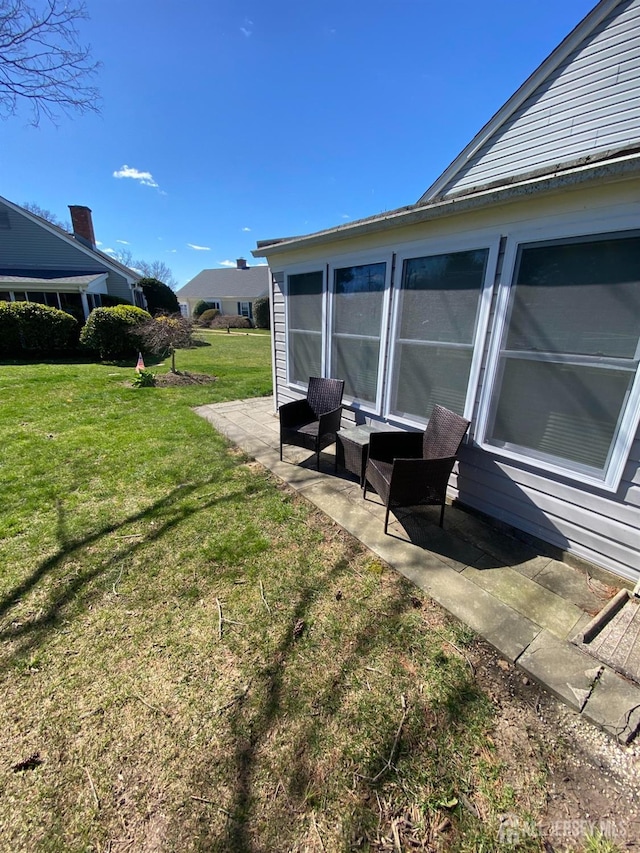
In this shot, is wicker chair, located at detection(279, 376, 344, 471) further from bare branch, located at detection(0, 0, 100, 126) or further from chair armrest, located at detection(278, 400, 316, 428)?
bare branch, located at detection(0, 0, 100, 126)

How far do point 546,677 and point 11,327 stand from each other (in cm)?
1480

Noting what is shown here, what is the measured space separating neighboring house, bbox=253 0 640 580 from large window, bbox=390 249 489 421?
0.01 metres

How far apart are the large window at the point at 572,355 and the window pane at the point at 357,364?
1.44 m

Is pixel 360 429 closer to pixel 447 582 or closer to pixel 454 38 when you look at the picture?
pixel 447 582

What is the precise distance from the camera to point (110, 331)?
1095 centimetres

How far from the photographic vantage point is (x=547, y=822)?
1.20 m

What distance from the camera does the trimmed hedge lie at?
10594 millimetres

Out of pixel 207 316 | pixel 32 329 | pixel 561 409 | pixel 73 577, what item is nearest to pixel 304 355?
pixel 561 409

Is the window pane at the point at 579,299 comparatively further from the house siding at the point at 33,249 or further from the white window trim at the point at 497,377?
the house siding at the point at 33,249

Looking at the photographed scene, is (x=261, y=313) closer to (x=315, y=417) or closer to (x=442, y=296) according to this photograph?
(x=315, y=417)

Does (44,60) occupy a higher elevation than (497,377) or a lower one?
higher

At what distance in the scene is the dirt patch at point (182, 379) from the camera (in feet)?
26.7

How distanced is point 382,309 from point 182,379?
6.41m

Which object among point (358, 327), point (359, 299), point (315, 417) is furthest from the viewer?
point (315, 417)
